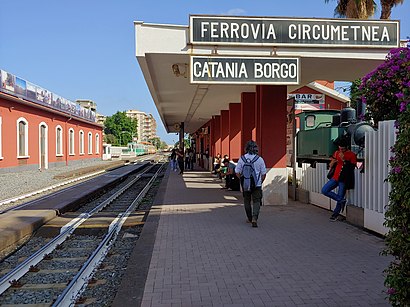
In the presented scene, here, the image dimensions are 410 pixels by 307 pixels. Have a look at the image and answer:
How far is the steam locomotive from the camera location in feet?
38.5

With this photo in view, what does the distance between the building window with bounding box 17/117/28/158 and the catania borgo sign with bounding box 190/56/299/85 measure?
23.8 m

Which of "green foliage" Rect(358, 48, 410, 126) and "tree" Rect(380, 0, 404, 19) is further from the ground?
"tree" Rect(380, 0, 404, 19)

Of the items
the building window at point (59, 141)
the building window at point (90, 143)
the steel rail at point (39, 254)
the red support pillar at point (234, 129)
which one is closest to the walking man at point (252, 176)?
the steel rail at point (39, 254)

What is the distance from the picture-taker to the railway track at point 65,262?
5352 mm

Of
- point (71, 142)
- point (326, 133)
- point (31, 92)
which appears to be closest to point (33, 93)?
point (31, 92)

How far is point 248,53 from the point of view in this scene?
9.59 metres

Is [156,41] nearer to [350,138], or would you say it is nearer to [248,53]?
[248,53]

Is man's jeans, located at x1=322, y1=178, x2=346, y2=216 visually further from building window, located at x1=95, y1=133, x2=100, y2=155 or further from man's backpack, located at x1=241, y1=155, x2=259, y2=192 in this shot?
building window, located at x1=95, y1=133, x2=100, y2=155

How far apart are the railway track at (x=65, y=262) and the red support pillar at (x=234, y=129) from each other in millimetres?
8671

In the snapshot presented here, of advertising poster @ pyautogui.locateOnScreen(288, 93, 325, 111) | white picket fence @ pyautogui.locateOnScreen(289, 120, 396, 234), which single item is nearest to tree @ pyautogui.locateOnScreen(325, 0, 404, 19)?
advertising poster @ pyautogui.locateOnScreen(288, 93, 325, 111)

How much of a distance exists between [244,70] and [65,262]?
543 cm

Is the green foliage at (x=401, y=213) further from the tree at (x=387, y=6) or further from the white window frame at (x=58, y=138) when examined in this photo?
the white window frame at (x=58, y=138)

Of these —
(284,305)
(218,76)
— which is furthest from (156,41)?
(284,305)

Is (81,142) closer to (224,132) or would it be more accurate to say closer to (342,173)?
(224,132)
